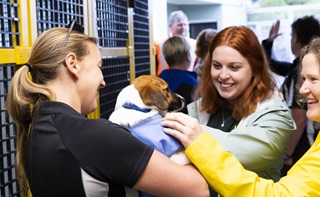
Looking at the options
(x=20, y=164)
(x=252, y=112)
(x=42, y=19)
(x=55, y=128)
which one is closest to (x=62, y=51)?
(x=55, y=128)

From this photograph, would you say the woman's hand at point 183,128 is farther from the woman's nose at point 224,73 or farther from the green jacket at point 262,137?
the woman's nose at point 224,73

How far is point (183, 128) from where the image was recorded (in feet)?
4.68

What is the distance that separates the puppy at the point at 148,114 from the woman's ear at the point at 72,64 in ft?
0.95

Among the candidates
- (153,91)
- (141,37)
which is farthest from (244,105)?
(141,37)

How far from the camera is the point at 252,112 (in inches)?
74.3

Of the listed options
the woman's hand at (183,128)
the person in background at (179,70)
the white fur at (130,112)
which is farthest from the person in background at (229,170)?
the person in background at (179,70)

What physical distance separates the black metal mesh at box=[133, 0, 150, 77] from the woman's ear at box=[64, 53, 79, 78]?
1.79 meters

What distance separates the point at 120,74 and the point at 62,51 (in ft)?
4.64

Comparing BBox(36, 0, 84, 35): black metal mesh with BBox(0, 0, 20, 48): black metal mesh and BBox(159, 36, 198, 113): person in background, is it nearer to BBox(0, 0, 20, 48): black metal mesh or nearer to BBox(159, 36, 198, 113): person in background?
BBox(0, 0, 20, 48): black metal mesh

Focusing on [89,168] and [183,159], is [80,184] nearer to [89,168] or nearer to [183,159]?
[89,168]

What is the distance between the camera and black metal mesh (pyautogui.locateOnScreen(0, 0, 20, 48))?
1.43 meters

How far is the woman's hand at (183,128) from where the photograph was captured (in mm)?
1418

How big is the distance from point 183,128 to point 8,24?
2.19ft

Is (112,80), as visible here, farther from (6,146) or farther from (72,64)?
(72,64)
